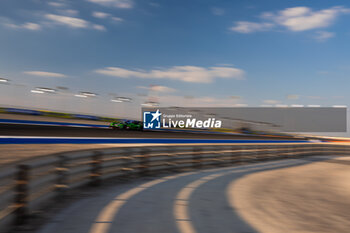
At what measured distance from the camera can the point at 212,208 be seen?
5652 mm

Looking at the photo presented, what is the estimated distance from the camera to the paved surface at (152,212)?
438cm

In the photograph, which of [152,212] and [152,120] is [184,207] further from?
[152,120]

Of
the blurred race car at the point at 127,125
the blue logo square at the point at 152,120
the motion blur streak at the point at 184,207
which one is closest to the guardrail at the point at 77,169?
the motion blur streak at the point at 184,207

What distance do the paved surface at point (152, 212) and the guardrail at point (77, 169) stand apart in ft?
1.54

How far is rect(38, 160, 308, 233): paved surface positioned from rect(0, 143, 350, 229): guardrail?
470 millimetres

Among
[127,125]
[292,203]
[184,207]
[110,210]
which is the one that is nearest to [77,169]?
[110,210]

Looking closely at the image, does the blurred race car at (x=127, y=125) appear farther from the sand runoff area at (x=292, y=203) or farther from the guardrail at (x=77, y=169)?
the sand runoff area at (x=292, y=203)

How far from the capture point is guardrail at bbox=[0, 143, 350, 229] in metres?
4.18

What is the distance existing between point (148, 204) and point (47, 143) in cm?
976

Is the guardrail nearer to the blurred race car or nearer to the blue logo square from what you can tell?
the blurred race car

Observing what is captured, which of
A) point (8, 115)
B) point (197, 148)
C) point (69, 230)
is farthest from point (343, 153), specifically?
point (8, 115)

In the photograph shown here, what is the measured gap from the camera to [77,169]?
659 centimetres

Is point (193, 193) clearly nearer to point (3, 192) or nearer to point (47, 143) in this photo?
point (3, 192)

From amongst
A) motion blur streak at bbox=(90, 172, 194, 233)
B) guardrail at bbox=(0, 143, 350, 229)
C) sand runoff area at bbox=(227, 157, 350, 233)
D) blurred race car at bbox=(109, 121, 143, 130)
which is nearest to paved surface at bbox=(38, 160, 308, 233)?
motion blur streak at bbox=(90, 172, 194, 233)
